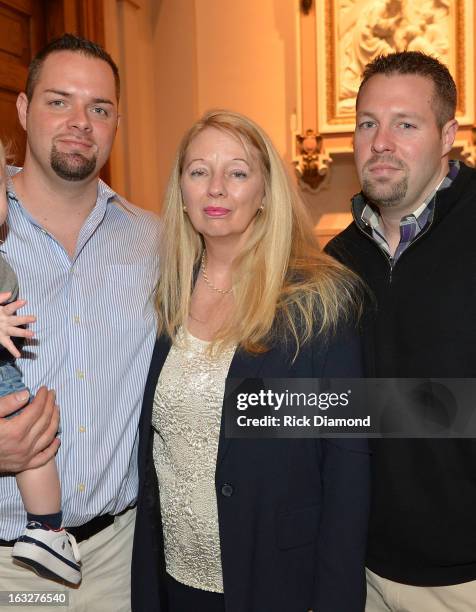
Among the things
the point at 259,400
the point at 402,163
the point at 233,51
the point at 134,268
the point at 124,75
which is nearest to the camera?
the point at 259,400

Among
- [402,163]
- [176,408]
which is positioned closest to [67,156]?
[176,408]

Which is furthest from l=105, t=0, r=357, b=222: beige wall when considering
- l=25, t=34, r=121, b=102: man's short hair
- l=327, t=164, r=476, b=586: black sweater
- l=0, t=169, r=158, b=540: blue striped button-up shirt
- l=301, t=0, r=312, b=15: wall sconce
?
Result: l=327, t=164, r=476, b=586: black sweater

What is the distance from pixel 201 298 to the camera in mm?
2018

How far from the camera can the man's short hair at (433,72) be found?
6.50 ft

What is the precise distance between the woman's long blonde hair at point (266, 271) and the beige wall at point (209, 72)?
2795 mm

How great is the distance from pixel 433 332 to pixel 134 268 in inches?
33.9

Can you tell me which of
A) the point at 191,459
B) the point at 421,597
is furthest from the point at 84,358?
the point at 421,597

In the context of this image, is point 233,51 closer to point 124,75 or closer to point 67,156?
point 124,75

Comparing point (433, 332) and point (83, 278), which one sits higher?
point (83, 278)

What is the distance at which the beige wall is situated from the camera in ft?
16.1

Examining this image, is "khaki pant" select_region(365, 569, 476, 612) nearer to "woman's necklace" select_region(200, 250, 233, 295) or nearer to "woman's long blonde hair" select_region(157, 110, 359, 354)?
"woman's long blonde hair" select_region(157, 110, 359, 354)

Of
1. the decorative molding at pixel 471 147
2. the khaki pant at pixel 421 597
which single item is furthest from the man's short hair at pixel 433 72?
the decorative molding at pixel 471 147

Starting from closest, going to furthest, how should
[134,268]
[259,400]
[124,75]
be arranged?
[259,400] → [134,268] → [124,75]

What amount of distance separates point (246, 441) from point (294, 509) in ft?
0.67
